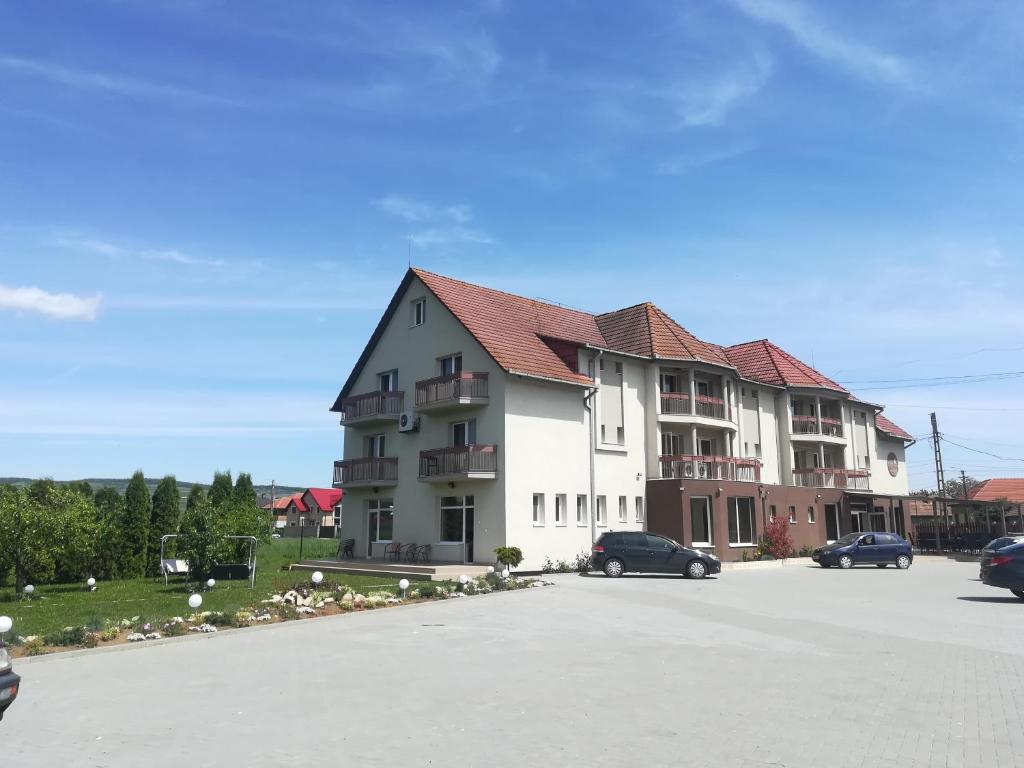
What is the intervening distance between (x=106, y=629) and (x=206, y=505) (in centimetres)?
1162

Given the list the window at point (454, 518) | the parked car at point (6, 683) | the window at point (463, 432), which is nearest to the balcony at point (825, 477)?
the window at point (463, 432)

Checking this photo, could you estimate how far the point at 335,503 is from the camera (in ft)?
310

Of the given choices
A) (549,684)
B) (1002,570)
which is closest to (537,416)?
(1002,570)

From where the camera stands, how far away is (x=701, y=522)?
105ft

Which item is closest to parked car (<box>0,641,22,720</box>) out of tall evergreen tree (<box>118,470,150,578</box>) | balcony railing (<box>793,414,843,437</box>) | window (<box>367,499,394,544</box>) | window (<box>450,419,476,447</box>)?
window (<box>450,419,476,447</box>)

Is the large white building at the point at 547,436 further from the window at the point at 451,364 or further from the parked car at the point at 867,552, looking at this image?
the parked car at the point at 867,552

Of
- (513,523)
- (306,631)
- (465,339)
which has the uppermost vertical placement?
(465,339)

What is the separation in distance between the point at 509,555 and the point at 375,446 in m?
10.7

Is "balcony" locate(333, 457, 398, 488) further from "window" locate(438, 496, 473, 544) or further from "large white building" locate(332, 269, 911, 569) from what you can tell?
"window" locate(438, 496, 473, 544)

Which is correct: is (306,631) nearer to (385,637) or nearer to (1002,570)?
(385,637)

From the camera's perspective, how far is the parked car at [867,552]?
31.0 m

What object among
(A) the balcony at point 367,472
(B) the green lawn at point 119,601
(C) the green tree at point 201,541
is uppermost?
(A) the balcony at point 367,472

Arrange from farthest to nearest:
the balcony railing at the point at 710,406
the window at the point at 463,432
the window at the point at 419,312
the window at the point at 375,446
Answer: the balcony railing at the point at 710,406 → the window at the point at 375,446 → the window at the point at 419,312 → the window at the point at 463,432

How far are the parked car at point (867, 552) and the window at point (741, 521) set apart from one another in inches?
123
